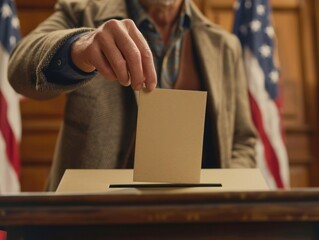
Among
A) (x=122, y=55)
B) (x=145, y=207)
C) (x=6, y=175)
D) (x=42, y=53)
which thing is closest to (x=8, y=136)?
(x=6, y=175)

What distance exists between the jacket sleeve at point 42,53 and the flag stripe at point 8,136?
1.06 metres

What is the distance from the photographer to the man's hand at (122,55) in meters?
0.62

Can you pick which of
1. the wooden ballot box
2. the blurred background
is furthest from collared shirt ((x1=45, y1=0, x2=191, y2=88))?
the blurred background

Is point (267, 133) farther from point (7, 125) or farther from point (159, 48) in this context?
point (7, 125)

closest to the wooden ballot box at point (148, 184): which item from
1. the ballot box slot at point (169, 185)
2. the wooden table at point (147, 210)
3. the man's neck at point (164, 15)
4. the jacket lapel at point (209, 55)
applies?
the ballot box slot at point (169, 185)

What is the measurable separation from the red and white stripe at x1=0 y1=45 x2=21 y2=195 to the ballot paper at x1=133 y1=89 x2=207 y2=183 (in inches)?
64.9

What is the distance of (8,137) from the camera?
2.13 meters

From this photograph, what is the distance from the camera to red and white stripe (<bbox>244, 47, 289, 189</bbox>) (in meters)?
2.16

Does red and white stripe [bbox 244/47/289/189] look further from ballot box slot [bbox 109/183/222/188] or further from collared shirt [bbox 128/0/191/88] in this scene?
ballot box slot [bbox 109/183/222/188]

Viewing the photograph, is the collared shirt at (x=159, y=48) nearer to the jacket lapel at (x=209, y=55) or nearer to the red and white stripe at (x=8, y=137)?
the jacket lapel at (x=209, y=55)

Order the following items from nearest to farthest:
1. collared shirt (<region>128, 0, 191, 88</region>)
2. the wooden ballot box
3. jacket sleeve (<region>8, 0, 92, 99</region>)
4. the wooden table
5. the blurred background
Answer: the wooden table
the wooden ballot box
jacket sleeve (<region>8, 0, 92, 99</region>)
collared shirt (<region>128, 0, 191, 88</region>)
the blurred background

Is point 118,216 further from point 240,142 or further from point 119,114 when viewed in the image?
point 240,142

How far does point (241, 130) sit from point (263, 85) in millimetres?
954

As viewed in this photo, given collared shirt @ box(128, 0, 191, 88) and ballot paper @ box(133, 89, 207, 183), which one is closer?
ballot paper @ box(133, 89, 207, 183)
